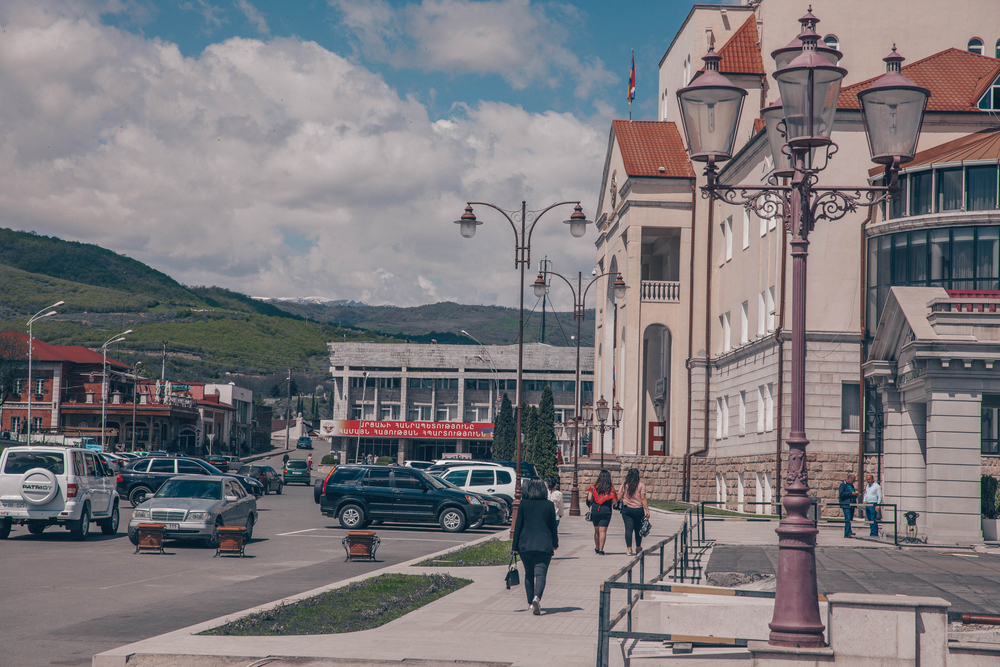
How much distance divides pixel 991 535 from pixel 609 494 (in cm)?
906

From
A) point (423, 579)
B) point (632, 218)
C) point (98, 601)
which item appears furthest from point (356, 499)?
point (632, 218)

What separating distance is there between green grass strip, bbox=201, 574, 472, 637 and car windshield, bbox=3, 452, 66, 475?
9581mm

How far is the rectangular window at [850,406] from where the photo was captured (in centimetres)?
3494

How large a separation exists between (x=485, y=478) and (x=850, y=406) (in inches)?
512

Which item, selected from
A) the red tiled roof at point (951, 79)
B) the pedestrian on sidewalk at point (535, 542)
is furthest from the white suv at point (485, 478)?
the pedestrian on sidewalk at point (535, 542)

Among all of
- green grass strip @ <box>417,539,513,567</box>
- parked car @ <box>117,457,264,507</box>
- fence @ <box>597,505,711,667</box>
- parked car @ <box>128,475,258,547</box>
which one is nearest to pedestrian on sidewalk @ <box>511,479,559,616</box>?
fence @ <box>597,505,711,667</box>

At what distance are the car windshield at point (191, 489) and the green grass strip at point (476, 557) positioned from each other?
222 inches

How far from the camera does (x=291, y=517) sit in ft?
106

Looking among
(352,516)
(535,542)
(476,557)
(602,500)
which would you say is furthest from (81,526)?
(535,542)

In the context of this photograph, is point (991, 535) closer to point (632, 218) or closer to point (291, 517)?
point (291, 517)

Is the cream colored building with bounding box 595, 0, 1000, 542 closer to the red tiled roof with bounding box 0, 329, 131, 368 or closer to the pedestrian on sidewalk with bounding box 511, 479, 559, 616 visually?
the pedestrian on sidewalk with bounding box 511, 479, 559, 616

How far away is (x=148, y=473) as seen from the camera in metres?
35.9

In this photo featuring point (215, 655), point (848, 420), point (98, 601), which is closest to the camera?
point (215, 655)

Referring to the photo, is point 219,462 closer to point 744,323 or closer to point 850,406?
point 744,323
